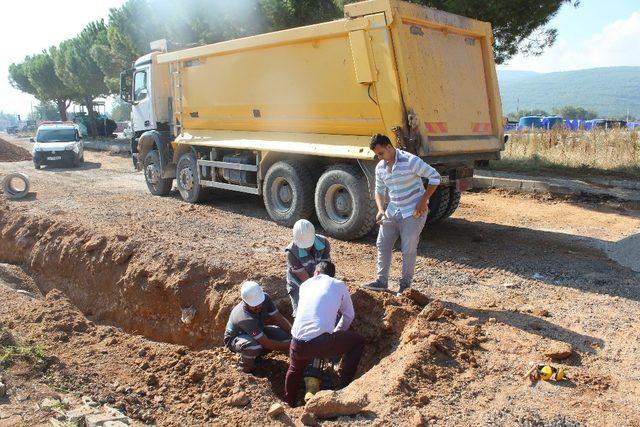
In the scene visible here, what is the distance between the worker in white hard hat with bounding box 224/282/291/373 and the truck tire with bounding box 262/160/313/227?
11.8 ft

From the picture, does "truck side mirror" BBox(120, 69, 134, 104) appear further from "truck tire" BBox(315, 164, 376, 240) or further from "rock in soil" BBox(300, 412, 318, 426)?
"rock in soil" BBox(300, 412, 318, 426)

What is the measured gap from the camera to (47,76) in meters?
46.7

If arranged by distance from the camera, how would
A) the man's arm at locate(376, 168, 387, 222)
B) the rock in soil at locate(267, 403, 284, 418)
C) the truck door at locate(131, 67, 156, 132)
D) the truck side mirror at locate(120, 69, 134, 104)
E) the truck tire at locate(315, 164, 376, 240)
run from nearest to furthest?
the rock in soil at locate(267, 403, 284, 418), the man's arm at locate(376, 168, 387, 222), the truck tire at locate(315, 164, 376, 240), the truck door at locate(131, 67, 156, 132), the truck side mirror at locate(120, 69, 134, 104)

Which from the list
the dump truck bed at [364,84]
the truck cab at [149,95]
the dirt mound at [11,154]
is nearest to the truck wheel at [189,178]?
the truck cab at [149,95]

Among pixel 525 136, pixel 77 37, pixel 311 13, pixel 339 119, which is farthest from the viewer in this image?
pixel 77 37

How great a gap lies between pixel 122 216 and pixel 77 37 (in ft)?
114

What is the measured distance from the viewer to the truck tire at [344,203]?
25.5 feet

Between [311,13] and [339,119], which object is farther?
[311,13]

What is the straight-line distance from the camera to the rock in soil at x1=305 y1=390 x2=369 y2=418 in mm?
3803

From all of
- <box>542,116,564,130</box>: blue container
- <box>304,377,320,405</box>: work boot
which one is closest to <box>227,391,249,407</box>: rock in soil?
<box>304,377,320,405</box>: work boot

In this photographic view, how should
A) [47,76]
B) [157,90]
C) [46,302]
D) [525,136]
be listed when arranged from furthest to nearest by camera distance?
[47,76] → [525,136] → [157,90] → [46,302]

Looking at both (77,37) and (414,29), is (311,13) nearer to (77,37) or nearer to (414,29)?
(414,29)

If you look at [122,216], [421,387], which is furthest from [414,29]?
[122,216]

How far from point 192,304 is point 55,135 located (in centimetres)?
1630
